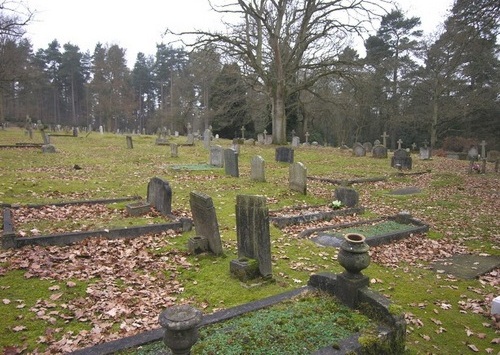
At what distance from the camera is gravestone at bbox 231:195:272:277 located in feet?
19.3

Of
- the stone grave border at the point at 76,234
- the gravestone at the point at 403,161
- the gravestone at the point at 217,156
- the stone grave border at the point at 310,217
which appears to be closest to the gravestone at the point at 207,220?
the stone grave border at the point at 76,234

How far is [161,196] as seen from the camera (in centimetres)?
921

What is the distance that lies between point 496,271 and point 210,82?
48.5m

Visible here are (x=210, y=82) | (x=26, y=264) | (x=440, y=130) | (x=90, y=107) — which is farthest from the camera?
(x=90, y=107)

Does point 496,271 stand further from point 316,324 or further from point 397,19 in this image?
point 397,19

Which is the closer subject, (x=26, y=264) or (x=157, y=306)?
(x=157, y=306)

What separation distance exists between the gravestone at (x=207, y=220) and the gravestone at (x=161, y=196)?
207 cm

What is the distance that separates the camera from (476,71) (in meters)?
38.4

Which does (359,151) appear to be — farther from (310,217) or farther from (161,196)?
(161,196)

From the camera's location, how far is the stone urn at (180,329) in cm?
293

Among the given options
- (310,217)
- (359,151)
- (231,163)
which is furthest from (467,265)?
(359,151)

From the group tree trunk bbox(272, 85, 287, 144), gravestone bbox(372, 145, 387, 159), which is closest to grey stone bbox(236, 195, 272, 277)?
gravestone bbox(372, 145, 387, 159)

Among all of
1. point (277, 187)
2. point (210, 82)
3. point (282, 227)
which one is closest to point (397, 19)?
point (210, 82)

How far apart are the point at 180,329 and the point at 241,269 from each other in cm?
297
